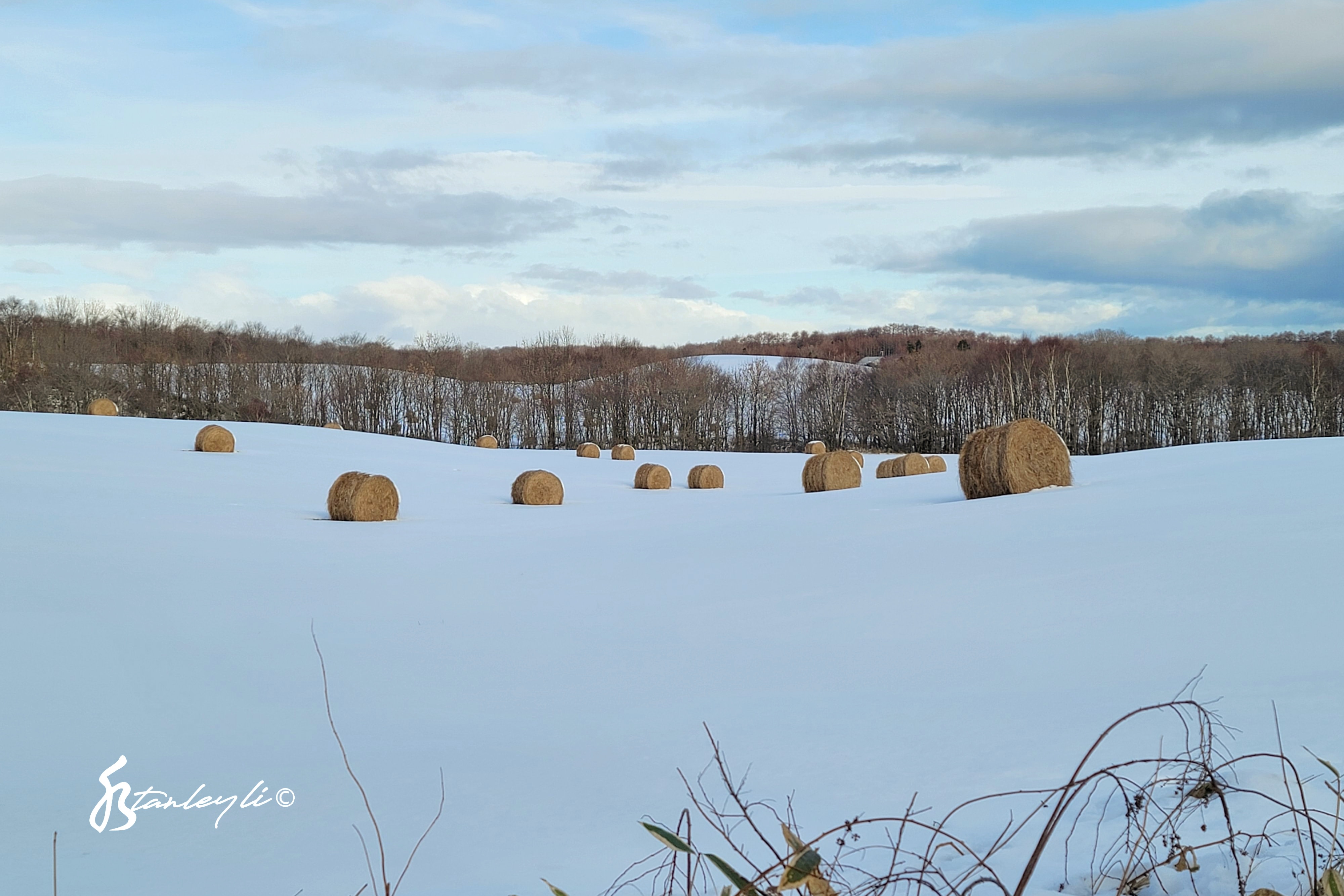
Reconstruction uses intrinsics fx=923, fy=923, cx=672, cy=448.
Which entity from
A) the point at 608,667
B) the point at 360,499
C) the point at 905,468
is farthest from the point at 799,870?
the point at 905,468

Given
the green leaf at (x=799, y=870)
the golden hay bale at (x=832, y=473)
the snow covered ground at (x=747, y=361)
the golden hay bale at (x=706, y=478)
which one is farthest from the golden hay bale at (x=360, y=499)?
the snow covered ground at (x=747, y=361)

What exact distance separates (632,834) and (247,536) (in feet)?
32.1

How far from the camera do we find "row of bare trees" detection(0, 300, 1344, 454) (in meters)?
41.3

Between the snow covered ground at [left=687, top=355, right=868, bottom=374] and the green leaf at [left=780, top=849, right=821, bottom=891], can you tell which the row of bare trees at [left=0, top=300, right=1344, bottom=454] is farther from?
the green leaf at [left=780, top=849, right=821, bottom=891]

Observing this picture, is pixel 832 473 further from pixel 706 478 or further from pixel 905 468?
pixel 706 478

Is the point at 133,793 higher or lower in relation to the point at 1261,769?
lower

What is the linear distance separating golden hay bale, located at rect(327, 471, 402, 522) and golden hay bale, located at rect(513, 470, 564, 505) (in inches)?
150

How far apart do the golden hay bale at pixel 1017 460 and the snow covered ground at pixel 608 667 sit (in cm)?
56

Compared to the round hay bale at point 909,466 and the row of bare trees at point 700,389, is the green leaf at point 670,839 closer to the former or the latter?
the round hay bale at point 909,466

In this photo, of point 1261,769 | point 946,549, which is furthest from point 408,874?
point 946,549

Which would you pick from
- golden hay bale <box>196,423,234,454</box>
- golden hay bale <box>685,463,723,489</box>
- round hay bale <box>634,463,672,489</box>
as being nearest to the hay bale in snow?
golden hay bale <box>685,463,723,489</box>

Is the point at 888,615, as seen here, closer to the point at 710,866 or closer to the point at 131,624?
the point at 710,866

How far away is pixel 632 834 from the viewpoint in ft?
10.6

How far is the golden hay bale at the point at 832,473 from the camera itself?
18.2 m
